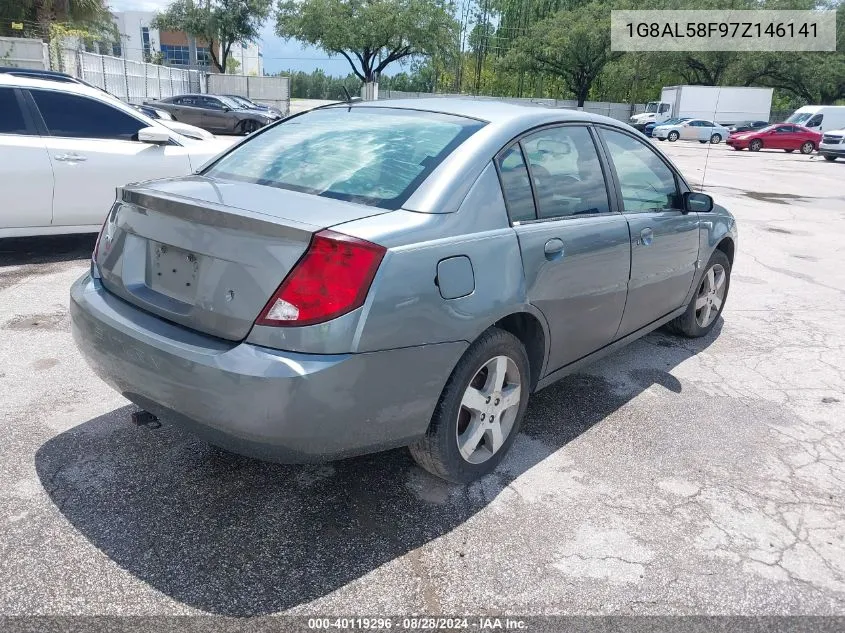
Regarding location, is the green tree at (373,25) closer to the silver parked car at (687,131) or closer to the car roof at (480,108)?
the silver parked car at (687,131)

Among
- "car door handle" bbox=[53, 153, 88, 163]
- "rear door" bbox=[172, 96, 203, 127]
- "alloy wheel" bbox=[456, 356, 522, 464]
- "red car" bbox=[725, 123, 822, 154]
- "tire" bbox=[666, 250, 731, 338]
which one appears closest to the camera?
"alloy wheel" bbox=[456, 356, 522, 464]

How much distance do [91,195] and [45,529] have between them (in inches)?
178

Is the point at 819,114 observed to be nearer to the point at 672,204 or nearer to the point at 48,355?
the point at 672,204

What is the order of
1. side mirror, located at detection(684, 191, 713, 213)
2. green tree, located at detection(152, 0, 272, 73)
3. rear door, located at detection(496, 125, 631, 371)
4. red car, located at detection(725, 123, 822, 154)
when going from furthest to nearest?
green tree, located at detection(152, 0, 272, 73), red car, located at detection(725, 123, 822, 154), side mirror, located at detection(684, 191, 713, 213), rear door, located at detection(496, 125, 631, 371)

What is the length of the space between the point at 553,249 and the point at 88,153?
495 centimetres

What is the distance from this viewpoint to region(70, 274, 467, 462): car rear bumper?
7.40ft

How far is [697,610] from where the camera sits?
7.60 ft

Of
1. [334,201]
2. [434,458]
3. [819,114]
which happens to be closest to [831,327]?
[434,458]

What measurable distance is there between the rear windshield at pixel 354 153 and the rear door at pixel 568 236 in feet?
1.08

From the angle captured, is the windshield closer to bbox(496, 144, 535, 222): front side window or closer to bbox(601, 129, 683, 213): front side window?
bbox(601, 129, 683, 213): front side window

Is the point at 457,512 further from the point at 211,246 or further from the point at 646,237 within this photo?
the point at 646,237

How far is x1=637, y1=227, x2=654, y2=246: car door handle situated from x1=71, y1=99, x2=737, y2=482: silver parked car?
83mm

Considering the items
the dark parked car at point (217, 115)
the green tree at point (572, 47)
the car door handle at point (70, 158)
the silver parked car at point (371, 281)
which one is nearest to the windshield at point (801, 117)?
the green tree at point (572, 47)

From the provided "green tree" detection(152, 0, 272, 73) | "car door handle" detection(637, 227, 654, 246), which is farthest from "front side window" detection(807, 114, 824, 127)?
"car door handle" detection(637, 227, 654, 246)
